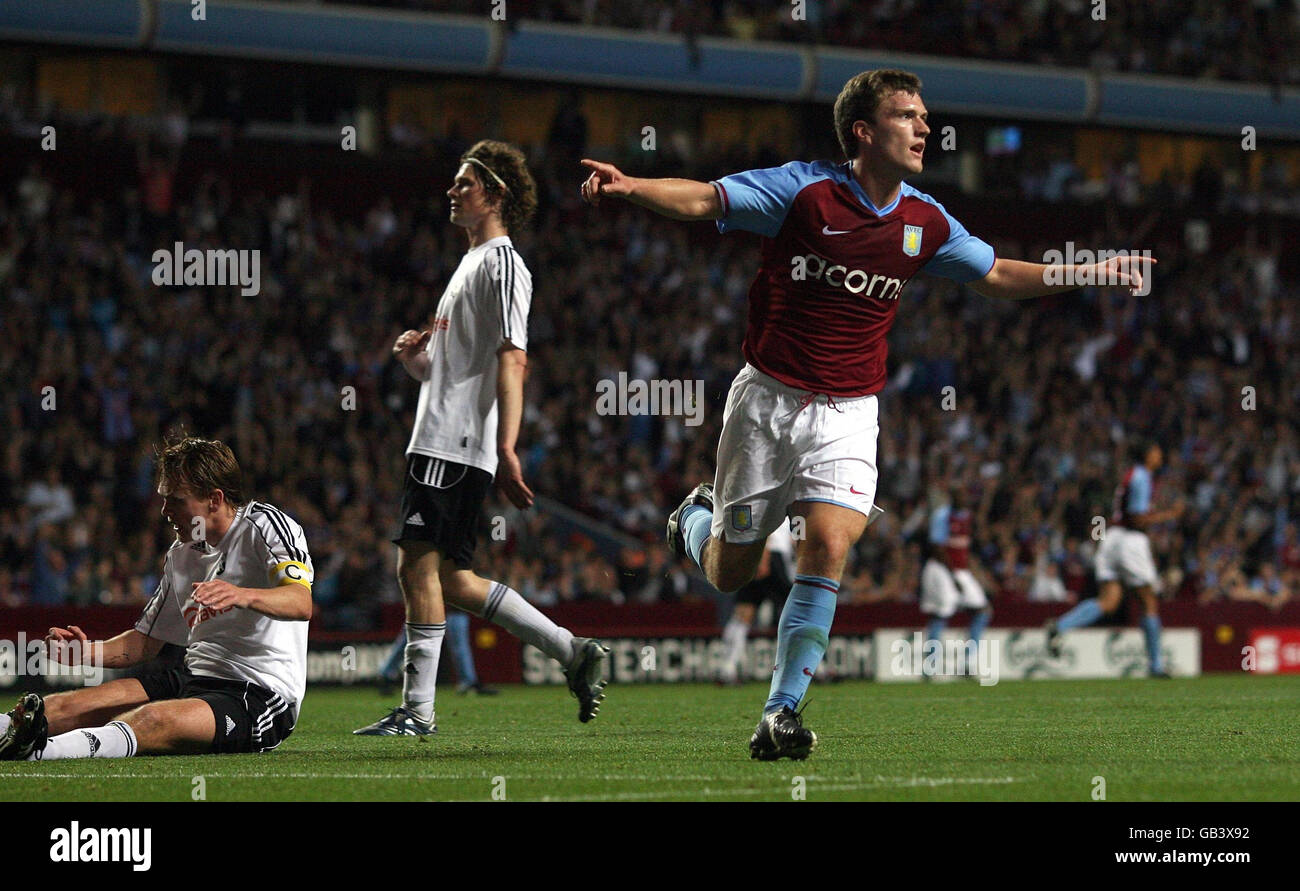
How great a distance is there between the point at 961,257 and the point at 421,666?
2950mm

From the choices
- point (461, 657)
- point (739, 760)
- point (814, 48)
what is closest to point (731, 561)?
point (739, 760)

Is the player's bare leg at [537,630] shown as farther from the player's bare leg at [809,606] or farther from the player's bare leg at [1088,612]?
the player's bare leg at [1088,612]

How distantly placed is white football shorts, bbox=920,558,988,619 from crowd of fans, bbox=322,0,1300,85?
38.0 feet

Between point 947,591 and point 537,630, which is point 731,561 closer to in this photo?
point 537,630

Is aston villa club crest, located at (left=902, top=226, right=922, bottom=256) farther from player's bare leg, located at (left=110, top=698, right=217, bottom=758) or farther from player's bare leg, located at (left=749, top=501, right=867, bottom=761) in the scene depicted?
player's bare leg, located at (left=110, top=698, right=217, bottom=758)

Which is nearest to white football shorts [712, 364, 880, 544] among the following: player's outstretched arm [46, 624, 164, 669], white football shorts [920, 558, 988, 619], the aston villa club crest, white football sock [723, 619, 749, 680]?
the aston villa club crest

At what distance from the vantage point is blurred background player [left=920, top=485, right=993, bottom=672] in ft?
58.7

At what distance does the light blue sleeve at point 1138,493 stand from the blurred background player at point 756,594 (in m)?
3.26

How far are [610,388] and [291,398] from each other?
3769 millimetres

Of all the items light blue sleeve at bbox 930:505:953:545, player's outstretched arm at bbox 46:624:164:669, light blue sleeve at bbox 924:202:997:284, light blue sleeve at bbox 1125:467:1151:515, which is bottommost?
player's outstretched arm at bbox 46:624:164:669

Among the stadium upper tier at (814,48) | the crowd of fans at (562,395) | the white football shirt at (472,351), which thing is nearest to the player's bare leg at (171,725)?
the white football shirt at (472,351)

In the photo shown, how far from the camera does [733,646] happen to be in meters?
16.9

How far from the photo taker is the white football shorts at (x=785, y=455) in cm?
699
